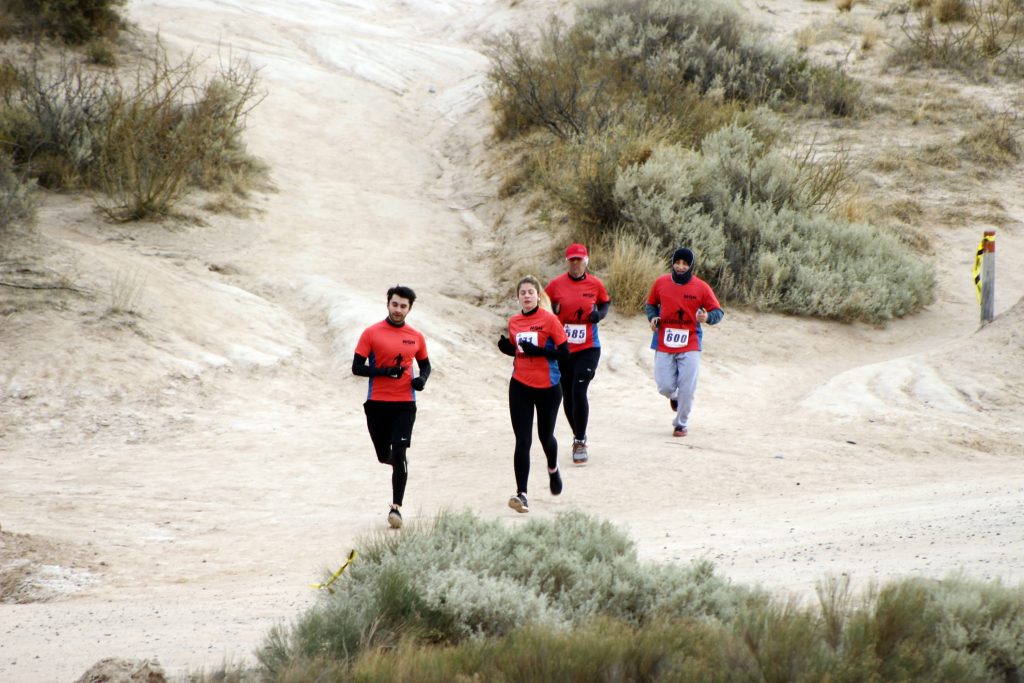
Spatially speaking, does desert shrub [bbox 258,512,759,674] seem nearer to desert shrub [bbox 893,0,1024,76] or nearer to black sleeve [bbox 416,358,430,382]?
black sleeve [bbox 416,358,430,382]

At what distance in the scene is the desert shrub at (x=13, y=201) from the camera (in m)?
13.0

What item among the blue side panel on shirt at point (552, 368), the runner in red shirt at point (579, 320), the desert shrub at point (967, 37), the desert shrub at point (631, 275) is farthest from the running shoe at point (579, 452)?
the desert shrub at point (967, 37)

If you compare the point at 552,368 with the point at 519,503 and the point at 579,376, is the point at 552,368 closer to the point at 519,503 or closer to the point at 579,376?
the point at 519,503

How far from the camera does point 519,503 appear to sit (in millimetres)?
7926

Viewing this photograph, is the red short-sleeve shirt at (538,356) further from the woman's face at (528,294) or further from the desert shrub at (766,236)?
the desert shrub at (766,236)

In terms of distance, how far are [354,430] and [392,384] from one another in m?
3.64

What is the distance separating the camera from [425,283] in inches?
626

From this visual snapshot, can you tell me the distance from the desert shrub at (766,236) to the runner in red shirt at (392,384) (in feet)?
28.7

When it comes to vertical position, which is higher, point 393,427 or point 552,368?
point 552,368

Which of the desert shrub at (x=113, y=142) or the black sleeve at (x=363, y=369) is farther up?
the desert shrub at (x=113, y=142)

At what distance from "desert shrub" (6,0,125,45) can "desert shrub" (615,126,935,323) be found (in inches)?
557

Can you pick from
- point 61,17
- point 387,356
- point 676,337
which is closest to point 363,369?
point 387,356

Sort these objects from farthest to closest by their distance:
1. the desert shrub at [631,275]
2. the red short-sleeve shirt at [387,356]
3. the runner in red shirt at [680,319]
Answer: the desert shrub at [631,275] → the runner in red shirt at [680,319] → the red short-sleeve shirt at [387,356]

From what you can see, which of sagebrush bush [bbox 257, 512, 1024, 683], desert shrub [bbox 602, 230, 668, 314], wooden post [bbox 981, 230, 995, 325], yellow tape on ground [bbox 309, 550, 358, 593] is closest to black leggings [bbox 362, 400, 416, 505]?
yellow tape on ground [bbox 309, 550, 358, 593]
